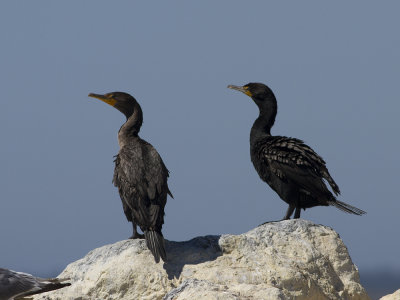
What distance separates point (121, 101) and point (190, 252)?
2690 millimetres

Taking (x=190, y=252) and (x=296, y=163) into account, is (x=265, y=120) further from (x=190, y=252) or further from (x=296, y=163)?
(x=190, y=252)

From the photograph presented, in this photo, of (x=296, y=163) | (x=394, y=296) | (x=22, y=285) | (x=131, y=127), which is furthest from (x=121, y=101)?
(x=394, y=296)

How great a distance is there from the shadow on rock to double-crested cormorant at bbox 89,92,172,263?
0.21m

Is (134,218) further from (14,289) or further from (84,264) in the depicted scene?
(14,289)

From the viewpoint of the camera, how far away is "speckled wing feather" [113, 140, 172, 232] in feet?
24.5

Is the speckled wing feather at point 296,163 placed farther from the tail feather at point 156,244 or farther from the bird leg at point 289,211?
the tail feather at point 156,244

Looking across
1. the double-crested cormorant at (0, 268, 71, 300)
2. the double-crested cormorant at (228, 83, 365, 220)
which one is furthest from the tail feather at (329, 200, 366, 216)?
the double-crested cormorant at (0, 268, 71, 300)

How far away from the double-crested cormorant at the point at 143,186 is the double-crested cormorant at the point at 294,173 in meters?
1.72

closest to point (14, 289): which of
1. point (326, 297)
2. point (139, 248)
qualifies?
point (139, 248)

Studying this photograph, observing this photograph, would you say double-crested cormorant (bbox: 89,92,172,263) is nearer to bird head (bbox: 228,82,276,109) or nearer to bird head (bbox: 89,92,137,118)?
bird head (bbox: 89,92,137,118)

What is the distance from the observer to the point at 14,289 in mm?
7316

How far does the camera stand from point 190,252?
24.3 feet

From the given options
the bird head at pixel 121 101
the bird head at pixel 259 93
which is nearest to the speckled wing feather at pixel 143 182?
the bird head at pixel 121 101

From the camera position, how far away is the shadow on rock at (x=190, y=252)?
23.6 ft
